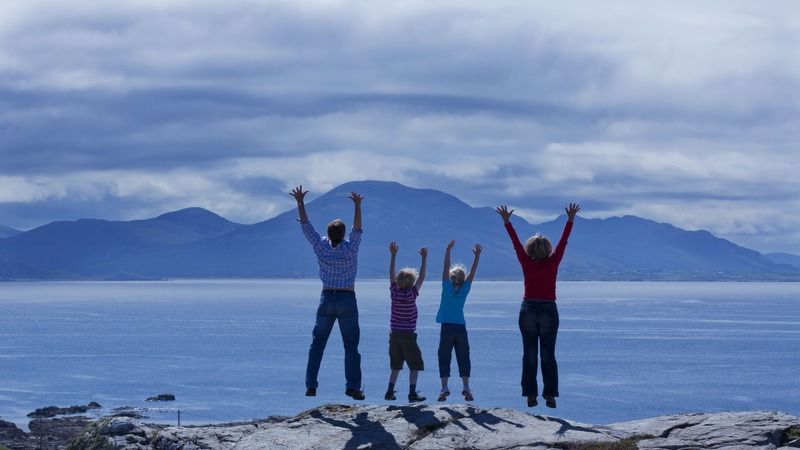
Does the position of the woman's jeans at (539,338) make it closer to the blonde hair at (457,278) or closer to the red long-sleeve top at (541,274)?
the red long-sleeve top at (541,274)

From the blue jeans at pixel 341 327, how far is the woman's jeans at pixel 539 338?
2.82 meters

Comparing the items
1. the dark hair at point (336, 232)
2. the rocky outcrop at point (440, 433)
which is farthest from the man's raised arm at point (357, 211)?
the rocky outcrop at point (440, 433)

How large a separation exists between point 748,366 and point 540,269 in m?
103

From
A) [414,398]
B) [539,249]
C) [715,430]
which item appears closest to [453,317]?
[414,398]

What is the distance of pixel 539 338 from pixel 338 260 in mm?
3710

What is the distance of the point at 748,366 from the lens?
111750 mm

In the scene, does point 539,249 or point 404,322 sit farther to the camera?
point 404,322

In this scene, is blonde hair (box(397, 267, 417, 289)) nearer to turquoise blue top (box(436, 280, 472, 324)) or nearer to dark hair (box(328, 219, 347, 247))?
turquoise blue top (box(436, 280, 472, 324))

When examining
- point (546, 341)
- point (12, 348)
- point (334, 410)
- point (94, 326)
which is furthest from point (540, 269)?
point (94, 326)

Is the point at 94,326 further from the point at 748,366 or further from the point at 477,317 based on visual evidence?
the point at 748,366

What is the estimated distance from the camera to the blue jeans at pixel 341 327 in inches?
658

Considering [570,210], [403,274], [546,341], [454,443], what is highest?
[570,210]

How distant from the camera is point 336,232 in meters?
16.8

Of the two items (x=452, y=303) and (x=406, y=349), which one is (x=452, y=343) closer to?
(x=452, y=303)
